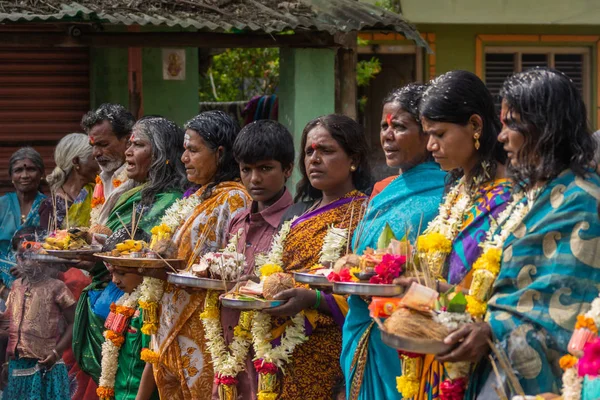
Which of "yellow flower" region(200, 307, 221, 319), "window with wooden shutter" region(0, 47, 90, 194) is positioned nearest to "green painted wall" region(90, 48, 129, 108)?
"window with wooden shutter" region(0, 47, 90, 194)

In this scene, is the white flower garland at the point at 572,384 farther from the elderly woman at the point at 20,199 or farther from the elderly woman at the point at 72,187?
the elderly woman at the point at 20,199

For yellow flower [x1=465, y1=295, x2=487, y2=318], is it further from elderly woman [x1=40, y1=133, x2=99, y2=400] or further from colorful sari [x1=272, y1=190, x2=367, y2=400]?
elderly woman [x1=40, y1=133, x2=99, y2=400]

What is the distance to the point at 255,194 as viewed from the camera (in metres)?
6.36

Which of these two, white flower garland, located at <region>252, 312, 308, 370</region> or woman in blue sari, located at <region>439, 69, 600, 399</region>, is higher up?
woman in blue sari, located at <region>439, 69, 600, 399</region>

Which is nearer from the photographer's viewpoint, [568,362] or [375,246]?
[568,362]

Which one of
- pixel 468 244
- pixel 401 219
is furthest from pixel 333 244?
pixel 468 244

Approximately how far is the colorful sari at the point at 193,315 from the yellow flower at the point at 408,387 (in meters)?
2.23

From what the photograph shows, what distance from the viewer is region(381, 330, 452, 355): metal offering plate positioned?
13.2 feet

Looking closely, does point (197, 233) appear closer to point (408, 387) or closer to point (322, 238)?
point (322, 238)

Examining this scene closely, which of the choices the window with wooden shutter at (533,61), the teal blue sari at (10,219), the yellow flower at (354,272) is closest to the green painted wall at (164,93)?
the teal blue sari at (10,219)

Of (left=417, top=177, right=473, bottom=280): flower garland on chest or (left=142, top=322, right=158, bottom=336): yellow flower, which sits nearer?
(left=417, top=177, right=473, bottom=280): flower garland on chest

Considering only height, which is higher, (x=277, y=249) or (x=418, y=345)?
(x=277, y=249)

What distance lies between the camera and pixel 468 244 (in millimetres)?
4566

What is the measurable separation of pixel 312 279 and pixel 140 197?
258cm
